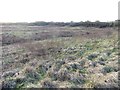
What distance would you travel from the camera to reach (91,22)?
136 feet

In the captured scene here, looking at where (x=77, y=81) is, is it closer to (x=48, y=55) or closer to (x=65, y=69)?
(x=65, y=69)

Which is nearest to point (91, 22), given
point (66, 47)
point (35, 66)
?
point (66, 47)

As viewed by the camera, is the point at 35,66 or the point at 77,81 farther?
the point at 35,66

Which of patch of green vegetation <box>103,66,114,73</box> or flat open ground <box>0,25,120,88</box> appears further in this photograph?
patch of green vegetation <box>103,66,114,73</box>

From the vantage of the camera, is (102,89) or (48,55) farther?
(48,55)

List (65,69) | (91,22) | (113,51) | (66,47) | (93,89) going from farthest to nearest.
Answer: (91,22) → (66,47) → (113,51) → (65,69) → (93,89)

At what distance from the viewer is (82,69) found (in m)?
11.5

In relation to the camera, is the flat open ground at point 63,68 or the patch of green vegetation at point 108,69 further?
the patch of green vegetation at point 108,69

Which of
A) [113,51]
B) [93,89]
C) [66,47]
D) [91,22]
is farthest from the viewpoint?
[91,22]

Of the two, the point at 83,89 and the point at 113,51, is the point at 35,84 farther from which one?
the point at 113,51

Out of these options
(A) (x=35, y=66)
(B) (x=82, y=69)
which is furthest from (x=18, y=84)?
(B) (x=82, y=69)

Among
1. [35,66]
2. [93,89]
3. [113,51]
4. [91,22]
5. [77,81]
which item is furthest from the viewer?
[91,22]

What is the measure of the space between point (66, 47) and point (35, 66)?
491cm

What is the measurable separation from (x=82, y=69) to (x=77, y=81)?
4.60 ft
